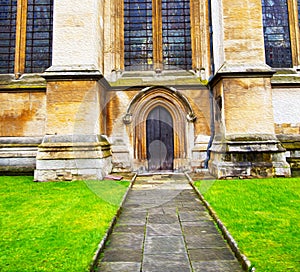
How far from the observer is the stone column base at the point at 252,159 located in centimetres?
729

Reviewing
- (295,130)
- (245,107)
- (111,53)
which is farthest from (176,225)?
(111,53)

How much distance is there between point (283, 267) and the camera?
2.40 metres

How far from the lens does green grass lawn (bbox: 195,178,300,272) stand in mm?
2613

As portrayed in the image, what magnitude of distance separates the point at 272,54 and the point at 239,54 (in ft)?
10.8

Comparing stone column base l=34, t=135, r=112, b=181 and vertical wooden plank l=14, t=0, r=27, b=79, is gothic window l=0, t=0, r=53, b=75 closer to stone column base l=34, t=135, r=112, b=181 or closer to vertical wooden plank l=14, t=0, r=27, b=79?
vertical wooden plank l=14, t=0, r=27, b=79

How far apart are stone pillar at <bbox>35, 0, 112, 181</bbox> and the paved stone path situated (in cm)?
281

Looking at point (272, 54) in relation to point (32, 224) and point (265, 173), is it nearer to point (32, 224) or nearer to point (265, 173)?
point (265, 173)

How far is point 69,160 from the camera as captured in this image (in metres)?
7.59

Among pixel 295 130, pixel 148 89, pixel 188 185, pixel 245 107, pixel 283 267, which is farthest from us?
pixel 148 89

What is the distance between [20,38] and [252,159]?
33.2 feet

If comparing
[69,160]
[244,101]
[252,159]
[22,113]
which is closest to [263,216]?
[252,159]

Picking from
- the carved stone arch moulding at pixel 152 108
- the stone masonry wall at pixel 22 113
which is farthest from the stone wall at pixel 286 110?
the stone masonry wall at pixel 22 113

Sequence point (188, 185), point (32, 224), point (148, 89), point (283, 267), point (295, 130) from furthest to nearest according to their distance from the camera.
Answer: point (148, 89), point (295, 130), point (188, 185), point (32, 224), point (283, 267)

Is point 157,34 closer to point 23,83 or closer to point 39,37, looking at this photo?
point 39,37
